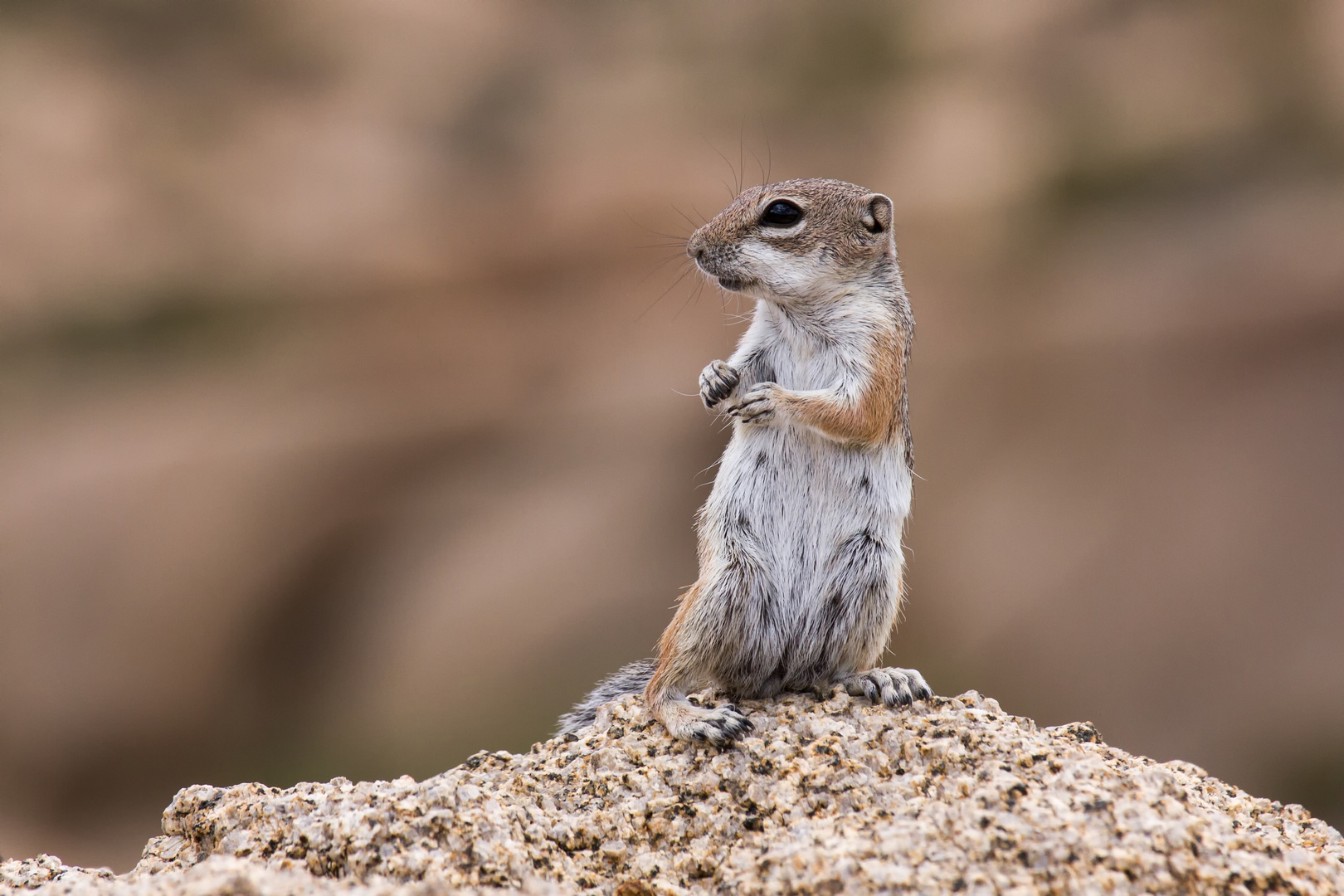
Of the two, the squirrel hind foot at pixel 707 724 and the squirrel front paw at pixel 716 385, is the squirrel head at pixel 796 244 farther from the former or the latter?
the squirrel hind foot at pixel 707 724

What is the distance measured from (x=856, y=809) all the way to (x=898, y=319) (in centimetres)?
172

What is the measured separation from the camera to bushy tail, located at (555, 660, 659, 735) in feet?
11.0

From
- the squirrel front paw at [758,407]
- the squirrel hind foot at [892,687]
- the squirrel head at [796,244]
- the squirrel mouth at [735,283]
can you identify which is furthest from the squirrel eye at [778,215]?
the squirrel hind foot at [892,687]

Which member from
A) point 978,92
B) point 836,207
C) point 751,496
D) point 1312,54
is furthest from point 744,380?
point 1312,54

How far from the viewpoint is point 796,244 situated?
3461 mm

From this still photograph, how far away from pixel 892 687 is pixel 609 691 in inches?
38.5

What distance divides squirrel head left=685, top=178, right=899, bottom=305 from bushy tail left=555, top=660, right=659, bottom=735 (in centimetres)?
124

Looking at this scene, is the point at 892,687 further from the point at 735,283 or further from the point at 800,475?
the point at 735,283

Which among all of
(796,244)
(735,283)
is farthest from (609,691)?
(796,244)

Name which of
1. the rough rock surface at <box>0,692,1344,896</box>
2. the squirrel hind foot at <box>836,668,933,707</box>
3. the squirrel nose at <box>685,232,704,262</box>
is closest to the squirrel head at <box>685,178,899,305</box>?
the squirrel nose at <box>685,232,704,262</box>

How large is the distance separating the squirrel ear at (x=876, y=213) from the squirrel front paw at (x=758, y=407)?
2.56 ft

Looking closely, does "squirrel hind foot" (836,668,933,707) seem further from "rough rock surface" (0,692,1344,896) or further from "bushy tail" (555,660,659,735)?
"bushy tail" (555,660,659,735)

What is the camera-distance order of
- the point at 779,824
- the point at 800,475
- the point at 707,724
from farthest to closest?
the point at 800,475, the point at 707,724, the point at 779,824

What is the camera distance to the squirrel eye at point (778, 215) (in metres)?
3.46
